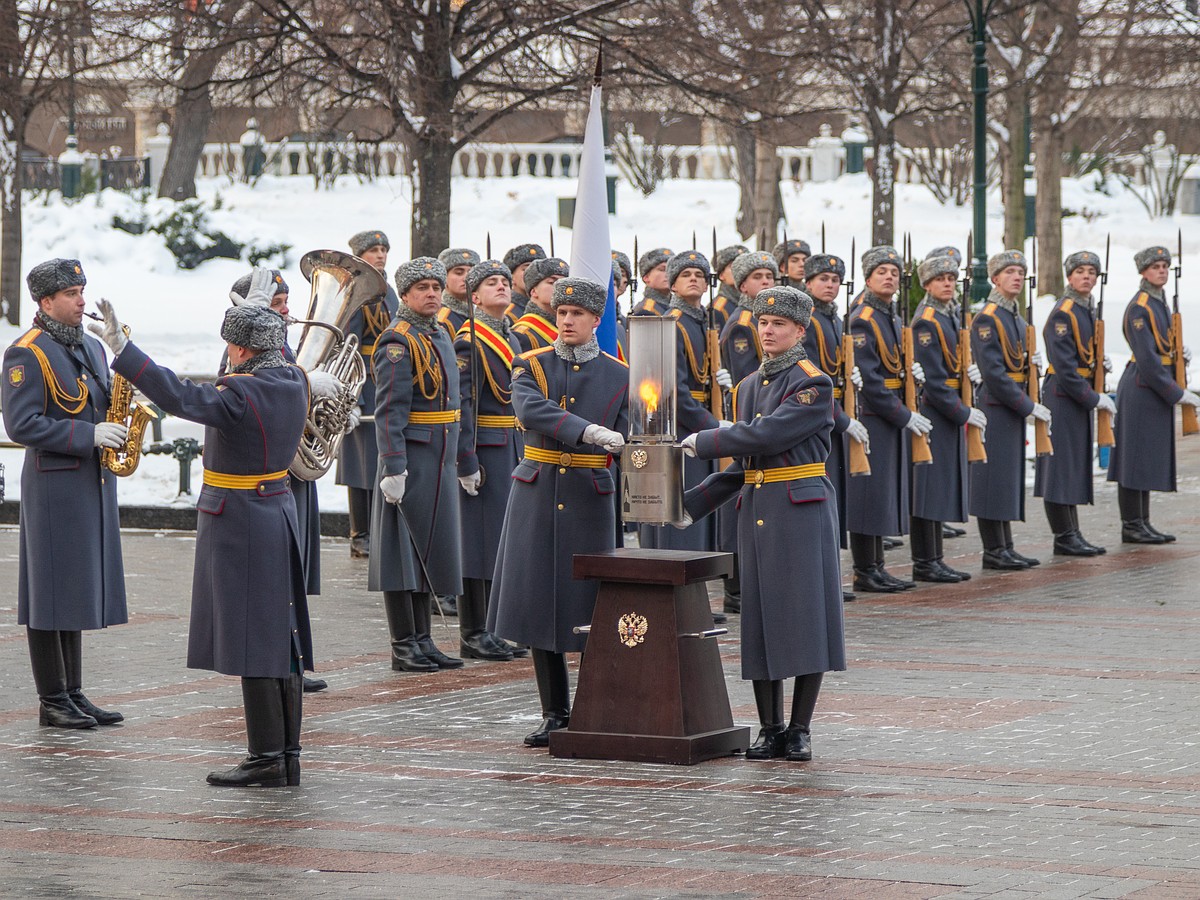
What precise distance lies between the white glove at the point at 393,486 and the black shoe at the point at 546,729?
6.32 feet

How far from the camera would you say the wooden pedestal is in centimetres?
859

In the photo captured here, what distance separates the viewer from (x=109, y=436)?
936 cm

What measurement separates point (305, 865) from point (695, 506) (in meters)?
2.72

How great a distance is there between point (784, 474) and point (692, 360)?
13.5ft

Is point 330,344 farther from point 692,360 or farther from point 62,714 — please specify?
point 692,360

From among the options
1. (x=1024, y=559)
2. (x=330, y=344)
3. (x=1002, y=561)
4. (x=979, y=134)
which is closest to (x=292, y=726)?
(x=330, y=344)

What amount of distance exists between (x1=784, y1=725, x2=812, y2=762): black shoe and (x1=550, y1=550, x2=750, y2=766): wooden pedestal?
0.77 feet

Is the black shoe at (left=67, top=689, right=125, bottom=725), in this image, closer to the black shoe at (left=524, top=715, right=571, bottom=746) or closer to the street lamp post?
the black shoe at (left=524, top=715, right=571, bottom=746)

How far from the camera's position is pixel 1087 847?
7.07 metres

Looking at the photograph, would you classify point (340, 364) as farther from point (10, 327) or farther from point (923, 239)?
point (923, 239)

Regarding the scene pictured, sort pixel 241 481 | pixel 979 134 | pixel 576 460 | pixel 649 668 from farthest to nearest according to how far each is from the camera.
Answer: pixel 979 134 → pixel 576 460 → pixel 649 668 → pixel 241 481

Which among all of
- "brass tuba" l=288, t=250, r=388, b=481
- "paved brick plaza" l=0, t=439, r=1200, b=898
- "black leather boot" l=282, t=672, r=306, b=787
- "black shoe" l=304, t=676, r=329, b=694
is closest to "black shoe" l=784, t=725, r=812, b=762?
"paved brick plaza" l=0, t=439, r=1200, b=898

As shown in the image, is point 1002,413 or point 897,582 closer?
point 897,582

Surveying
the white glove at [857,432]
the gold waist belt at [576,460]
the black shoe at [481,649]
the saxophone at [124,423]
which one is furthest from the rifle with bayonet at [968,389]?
the saxophone at [124,423]
